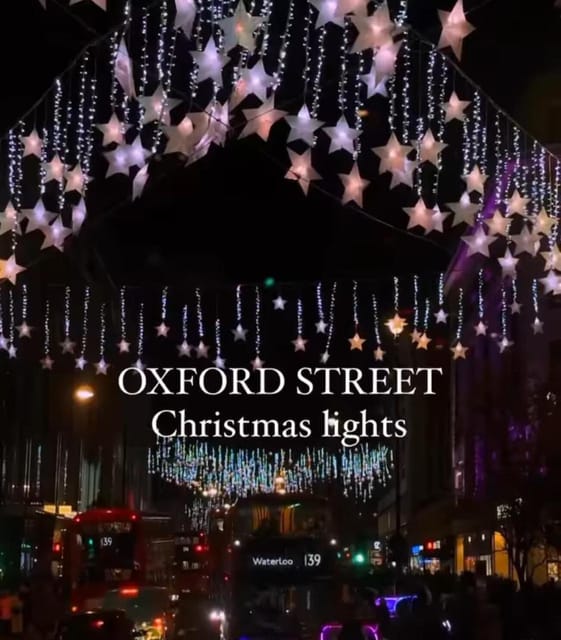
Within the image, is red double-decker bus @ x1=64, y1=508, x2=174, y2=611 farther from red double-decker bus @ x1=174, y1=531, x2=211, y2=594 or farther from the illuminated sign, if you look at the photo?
the illuminated sign

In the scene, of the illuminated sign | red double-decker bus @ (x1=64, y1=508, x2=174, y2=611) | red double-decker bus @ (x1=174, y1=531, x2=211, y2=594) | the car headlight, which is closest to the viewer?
the illuminated sign

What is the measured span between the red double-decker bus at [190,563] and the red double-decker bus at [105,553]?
9.21 m

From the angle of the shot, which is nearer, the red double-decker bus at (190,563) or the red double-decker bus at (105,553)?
the red double-decker bus at (105,553)

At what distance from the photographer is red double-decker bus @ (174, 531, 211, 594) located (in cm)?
4330

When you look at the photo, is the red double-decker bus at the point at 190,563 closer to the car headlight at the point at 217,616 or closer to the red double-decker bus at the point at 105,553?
the red double-decker bus at the point at 105,553

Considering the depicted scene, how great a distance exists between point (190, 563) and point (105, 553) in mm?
14191

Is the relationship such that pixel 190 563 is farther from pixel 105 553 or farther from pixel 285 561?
pixel 285 561

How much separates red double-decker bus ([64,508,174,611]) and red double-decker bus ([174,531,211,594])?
30.2ft

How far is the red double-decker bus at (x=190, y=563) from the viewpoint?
43.3 meters

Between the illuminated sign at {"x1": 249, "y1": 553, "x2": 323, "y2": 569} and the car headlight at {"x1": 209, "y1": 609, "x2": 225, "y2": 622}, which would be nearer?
the illuminated sign at {"x1": 249, "y1": 553, "x2": 323, "y2": 569}

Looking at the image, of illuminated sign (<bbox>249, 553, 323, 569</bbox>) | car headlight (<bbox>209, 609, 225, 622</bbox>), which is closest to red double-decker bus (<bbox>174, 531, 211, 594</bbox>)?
car headlight (<bbox>209, 609, 225, 622</bbox>)

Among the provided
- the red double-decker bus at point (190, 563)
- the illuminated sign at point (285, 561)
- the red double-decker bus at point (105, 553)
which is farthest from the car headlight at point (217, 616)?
the red double-decker bus at point (190, 563)

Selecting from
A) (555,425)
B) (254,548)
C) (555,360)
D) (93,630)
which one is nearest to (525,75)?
(555,360)

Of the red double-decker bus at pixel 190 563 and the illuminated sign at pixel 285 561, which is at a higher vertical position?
the illuminated sign at pixel 285 561
